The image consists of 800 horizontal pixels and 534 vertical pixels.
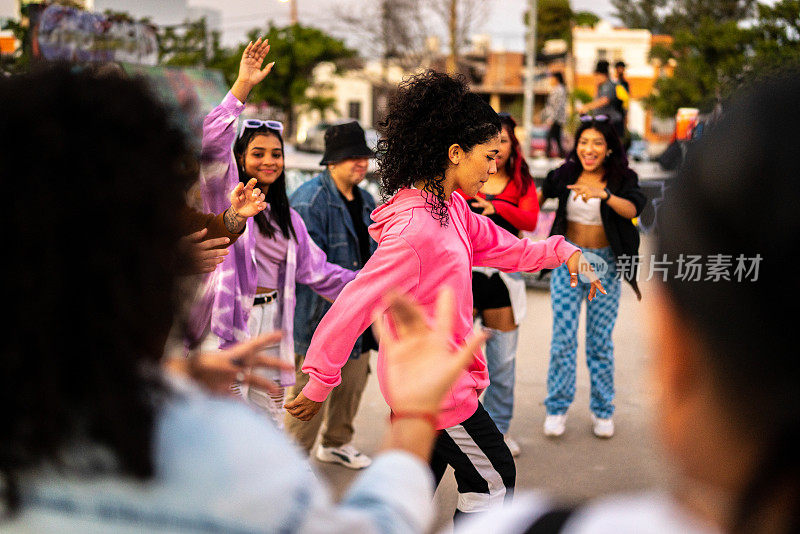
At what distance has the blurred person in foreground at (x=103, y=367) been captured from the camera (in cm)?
102

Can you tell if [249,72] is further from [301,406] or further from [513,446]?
[513,446]

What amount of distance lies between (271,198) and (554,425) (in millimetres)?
2429

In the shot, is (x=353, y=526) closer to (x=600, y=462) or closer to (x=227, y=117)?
(x=227, y=117)

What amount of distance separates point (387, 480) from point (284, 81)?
1696 inches

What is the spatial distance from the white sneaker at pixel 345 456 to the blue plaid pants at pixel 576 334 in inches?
52.0

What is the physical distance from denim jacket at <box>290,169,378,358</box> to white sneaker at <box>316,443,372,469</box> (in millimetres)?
609

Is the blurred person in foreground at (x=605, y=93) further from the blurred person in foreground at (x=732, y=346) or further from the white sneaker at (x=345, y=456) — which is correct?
the blurred person in foreground at (x=732, y=346)

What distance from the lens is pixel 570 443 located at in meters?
4.93

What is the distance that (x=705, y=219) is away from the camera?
89cm

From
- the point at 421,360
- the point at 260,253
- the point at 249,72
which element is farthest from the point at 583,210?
the point at 421,360

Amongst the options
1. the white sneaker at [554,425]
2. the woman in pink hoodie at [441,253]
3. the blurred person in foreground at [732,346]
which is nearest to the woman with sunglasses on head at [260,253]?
the woman in pink hoodie at [441,253]

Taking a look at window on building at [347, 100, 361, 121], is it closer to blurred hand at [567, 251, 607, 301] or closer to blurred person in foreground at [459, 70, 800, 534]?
blurred hand at [567, 251, 607, 301]

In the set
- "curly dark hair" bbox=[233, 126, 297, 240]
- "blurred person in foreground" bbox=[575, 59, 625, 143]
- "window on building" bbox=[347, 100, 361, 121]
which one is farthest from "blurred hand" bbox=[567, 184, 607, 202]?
"window on building" bbox=[347, 100, 361, 121]

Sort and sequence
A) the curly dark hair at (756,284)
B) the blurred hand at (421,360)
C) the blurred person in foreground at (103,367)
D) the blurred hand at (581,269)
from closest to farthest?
1. the curly dark hair at (756,284)
2. the blurred person in foreground at (103,367)
3. the blurred hand at (421,360)
4. the blurred hand at (581,269)
